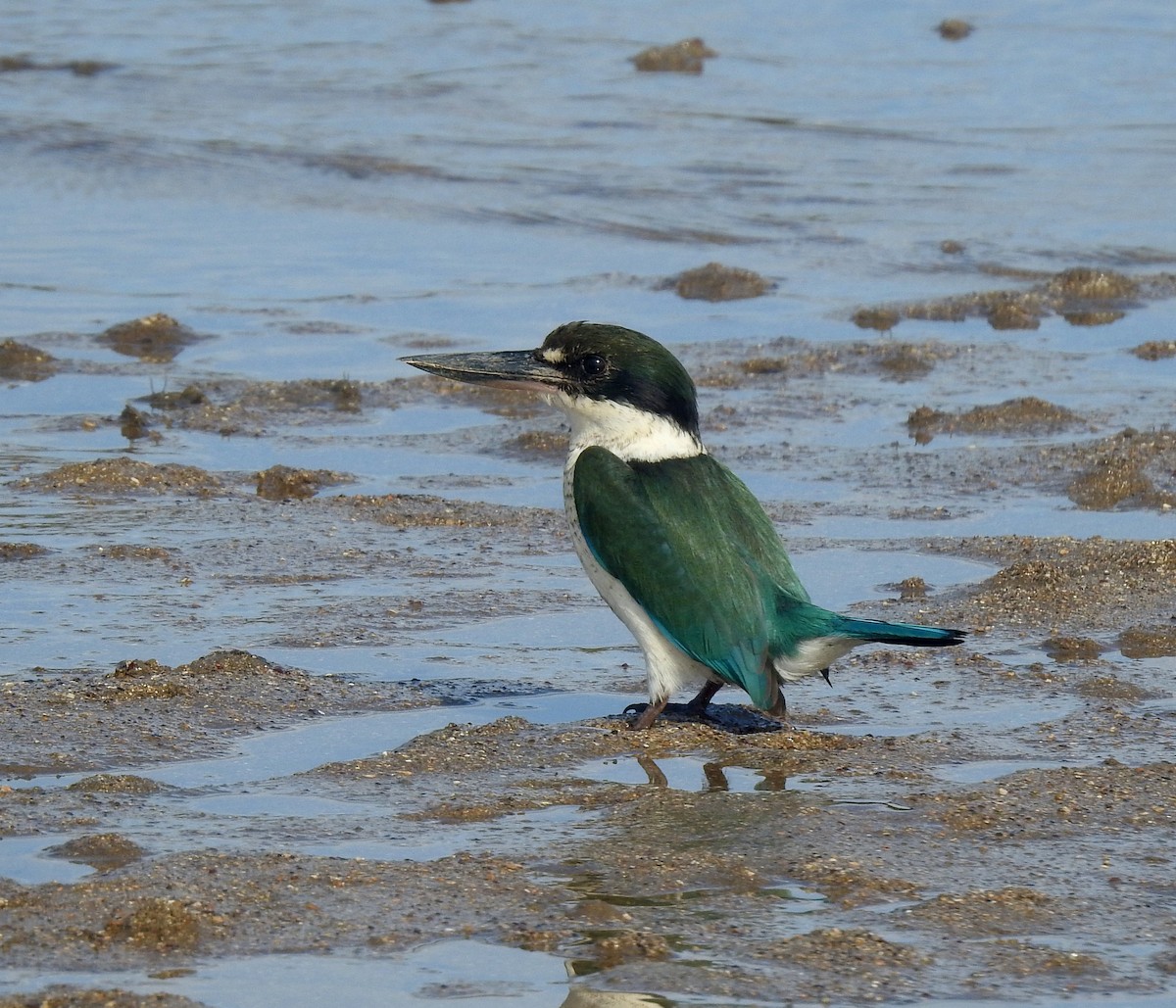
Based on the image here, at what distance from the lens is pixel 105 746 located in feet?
16.0

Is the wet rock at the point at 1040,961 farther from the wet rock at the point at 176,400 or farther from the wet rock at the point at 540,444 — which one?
the wet rock at the point at 176,400

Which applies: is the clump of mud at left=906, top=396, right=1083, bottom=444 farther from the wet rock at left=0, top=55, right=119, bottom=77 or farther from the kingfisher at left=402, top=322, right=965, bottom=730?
the wet rock at left=0, top=55, right=119, bottom=77

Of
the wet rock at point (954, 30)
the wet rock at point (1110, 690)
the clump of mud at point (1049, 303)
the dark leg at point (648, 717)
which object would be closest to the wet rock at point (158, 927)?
the dark leg at point (648, 717)

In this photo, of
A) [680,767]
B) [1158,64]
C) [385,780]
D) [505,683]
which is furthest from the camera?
[1158,64]

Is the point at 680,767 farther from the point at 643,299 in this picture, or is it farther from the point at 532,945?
the point at 643,299

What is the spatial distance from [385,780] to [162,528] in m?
2.49

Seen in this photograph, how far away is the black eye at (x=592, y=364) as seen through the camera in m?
5.55

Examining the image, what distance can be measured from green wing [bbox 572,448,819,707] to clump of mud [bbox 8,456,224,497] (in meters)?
2.49

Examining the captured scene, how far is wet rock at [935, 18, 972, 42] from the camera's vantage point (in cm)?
2047

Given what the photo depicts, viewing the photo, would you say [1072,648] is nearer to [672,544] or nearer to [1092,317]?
[672,544]

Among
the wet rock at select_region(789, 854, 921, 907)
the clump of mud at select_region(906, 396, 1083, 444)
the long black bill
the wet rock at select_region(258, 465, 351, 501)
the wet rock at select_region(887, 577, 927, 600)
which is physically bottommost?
the wet rock at select_region(789, 854, 921, 907)

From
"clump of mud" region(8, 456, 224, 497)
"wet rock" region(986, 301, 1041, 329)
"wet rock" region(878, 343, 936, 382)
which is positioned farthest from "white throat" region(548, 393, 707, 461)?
"wet rock" region(986, 301, 1041, 329)

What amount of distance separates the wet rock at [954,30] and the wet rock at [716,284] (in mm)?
10288

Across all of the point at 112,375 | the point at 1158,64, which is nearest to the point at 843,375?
the point at 112,375
